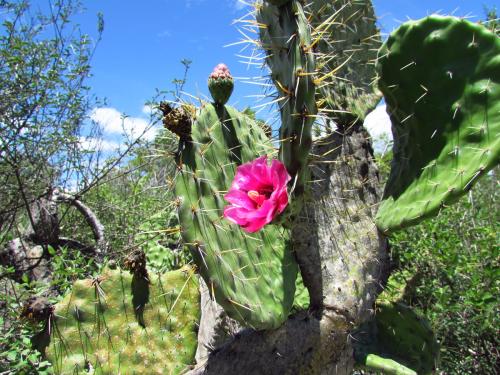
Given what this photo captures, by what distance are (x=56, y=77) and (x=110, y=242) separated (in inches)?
56.3

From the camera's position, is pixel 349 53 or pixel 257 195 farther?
pixel 349 53

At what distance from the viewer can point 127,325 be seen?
5.99ft

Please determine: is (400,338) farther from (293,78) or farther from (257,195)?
(293,78)

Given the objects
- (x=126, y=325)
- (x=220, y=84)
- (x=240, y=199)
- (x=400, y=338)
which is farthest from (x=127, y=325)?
(x=400, y=338)

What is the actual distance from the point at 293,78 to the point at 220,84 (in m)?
0.35

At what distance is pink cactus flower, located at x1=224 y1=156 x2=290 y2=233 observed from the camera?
1.32 meters

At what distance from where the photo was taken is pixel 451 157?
59.8 inches

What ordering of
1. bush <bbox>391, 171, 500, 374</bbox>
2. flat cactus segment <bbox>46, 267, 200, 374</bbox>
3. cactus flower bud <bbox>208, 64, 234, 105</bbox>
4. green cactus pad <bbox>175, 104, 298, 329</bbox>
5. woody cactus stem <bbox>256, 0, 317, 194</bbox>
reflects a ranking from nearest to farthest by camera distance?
woody cactus stem <bbox>256, 0, 317, 194</bbox> < green cactus pad <bbox>175, 104, 298, 329</bbox> < cactus flower bud <bbox>208, 64, 234, 105</bbox> < flat cactus segment <bbox>46, 267, 200, 374</bbox> < bush <bbox>391, 171, 500, 374</bbox>

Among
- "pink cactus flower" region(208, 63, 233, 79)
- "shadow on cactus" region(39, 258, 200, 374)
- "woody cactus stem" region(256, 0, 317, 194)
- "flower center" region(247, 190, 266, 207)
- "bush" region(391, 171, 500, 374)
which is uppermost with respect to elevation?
"pink cactus flower" region(208, 63, 233, 79)

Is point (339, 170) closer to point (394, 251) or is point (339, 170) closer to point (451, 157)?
point (451, 157)

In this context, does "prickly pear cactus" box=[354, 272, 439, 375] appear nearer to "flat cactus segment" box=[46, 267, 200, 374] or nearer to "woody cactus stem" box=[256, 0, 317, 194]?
"flat cactus segment" box=[46, 267, 200, 374]

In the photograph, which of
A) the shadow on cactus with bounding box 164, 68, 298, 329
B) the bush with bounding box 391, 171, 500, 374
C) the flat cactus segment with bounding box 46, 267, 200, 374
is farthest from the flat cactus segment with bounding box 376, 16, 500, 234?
the bush with bounding box 391, 171, 500, 374

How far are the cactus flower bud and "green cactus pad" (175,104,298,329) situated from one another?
35mm

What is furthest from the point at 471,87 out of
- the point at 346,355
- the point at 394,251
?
the point at 394,251
